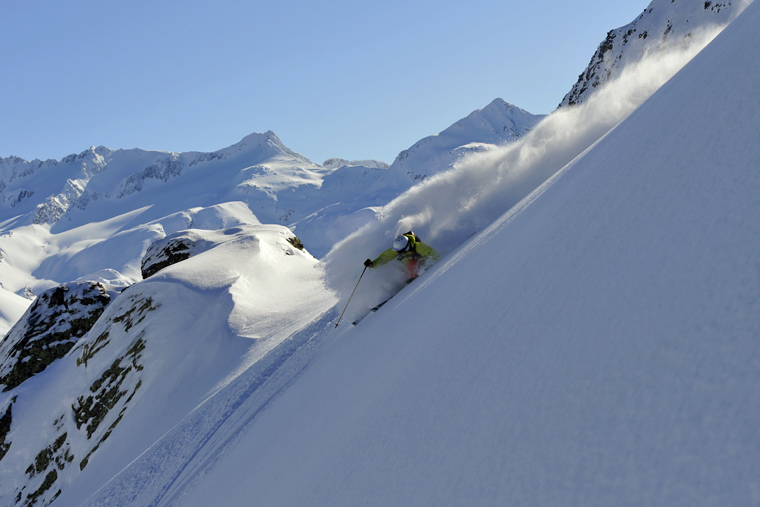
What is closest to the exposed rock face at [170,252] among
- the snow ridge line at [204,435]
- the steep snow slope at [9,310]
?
the snow ridge line at [204,435]

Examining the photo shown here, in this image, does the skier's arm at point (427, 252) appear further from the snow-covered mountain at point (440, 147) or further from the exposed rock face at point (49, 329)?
the snow-covered mountain at point (440, 147)

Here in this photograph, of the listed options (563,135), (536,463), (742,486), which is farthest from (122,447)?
(563,135)

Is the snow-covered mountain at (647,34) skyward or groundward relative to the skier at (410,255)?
skyward

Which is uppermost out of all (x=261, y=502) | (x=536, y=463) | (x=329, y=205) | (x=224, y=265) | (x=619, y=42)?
(x=329, y=205)

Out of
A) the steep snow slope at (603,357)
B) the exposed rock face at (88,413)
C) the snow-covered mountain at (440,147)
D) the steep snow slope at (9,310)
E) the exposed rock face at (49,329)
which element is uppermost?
A: the snow-covered mountain at (440,147)

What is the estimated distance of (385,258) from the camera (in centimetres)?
792

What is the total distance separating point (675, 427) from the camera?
1256mm

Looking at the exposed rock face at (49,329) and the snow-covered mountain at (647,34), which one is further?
the snow-covered mountain at (647,34)

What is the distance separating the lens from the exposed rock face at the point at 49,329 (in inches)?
572

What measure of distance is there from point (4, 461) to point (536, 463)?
16.2m

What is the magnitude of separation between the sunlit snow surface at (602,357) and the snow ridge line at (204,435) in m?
2.53

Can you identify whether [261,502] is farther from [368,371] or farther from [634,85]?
[634,85]

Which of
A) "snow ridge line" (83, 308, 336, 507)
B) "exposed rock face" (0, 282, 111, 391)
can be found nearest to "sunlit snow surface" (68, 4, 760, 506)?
"snow ridge line" (83, 308, 336, 507)

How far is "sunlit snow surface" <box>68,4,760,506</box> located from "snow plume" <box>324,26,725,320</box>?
13.5ft
